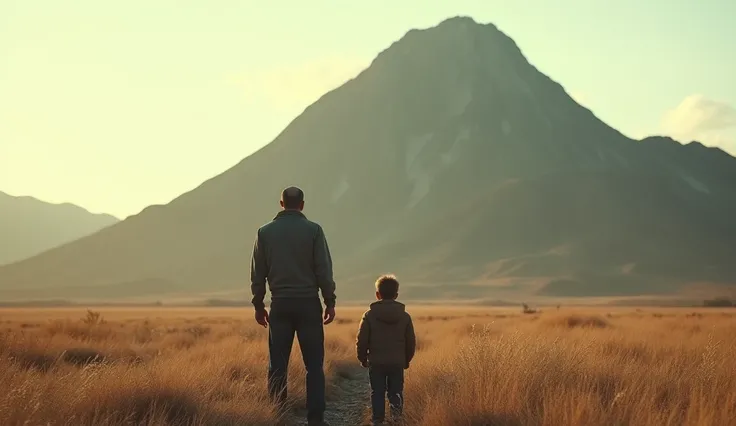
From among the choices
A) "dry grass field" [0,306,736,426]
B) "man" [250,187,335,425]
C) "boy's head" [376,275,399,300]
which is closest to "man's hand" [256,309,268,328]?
"man" [250,187,335,425]

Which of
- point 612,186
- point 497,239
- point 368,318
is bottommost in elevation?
point 368,318

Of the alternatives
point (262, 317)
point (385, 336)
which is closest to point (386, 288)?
point (385, 336)

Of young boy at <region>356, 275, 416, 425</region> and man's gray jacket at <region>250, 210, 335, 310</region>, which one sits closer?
man's gray jacket at <region>250, 210, 335, 310</region>

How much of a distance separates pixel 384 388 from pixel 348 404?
298 cm

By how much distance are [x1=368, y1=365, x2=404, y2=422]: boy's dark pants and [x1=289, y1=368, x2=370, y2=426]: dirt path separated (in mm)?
733

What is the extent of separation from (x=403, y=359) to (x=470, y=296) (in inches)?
5287

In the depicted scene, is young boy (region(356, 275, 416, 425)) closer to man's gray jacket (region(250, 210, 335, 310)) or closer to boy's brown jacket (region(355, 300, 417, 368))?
boy's brown jacket (region(355, 300, 417, 368))

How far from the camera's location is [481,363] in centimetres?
890

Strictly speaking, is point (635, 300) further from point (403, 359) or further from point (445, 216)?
point (403, 359)

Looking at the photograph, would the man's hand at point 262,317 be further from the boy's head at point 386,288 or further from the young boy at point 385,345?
the boy's head at point 386,288

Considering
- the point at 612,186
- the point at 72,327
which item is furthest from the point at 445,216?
Answer: the point at 72,327

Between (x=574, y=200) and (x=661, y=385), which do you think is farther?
(x=574, y=200)

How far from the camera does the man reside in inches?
327

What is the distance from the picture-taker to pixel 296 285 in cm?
831
